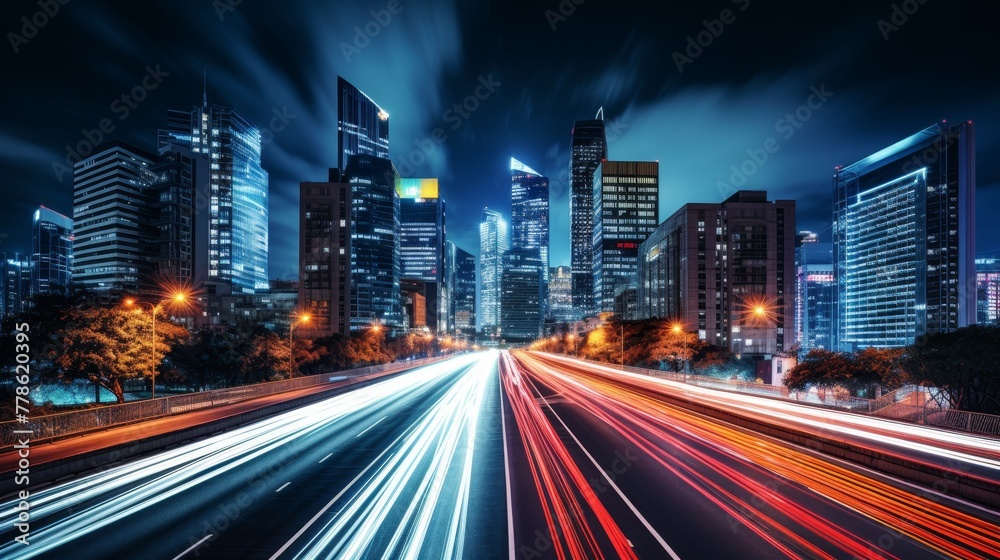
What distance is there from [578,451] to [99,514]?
50.7 feet

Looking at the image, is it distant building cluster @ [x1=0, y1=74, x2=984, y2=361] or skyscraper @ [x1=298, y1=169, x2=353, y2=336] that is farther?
skyscraper @ [x1=298, y1=169, x2=353, y2=336]

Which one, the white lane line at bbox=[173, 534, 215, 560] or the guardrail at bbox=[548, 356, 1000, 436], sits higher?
the white lane line at bbox=[173, 534, 215, 560]

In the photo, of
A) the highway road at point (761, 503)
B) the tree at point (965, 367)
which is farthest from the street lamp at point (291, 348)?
the tree at point (965, 367)

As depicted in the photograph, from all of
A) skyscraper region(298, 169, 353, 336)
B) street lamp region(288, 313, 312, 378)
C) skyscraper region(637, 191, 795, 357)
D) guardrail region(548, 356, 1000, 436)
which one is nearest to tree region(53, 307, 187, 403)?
street lamp region(288, 313, 312, 378)

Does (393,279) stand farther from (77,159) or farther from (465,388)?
(465,388)

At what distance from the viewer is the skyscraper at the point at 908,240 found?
136500 millimetres

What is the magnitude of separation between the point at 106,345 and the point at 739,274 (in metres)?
118

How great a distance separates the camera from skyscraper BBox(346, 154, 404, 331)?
178250 millimetres

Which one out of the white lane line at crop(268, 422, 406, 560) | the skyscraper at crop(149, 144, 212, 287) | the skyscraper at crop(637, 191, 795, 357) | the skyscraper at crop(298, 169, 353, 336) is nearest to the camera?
the white lane line at crop(268, 422, 406, 560)

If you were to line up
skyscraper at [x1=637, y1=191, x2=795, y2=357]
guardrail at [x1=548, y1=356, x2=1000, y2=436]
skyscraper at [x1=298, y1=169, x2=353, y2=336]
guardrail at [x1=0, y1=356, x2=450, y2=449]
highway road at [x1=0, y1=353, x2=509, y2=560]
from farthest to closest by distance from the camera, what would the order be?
skyscraper at [x1=298, y1=169, x2=353, y2=336]
skyscraper at [x1=637, y1=191, x2=795, y2=357]
guardrail at [x1=548, y1=356, x2=1000, y2=436]
guardrail at [x1=0, y1=356, x2=450, y2=449]
highway road at [x1=0, y1=353, x2=509, y2=560]

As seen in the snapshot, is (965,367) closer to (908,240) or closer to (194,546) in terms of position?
(194,546)

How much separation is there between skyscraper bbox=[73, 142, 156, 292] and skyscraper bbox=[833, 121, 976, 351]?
819 feet

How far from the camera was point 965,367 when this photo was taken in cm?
2738

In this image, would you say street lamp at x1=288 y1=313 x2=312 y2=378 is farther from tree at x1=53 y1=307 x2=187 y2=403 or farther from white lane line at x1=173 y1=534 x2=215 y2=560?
white lane line at x1=173 y1=534 x2=215 y2=560
